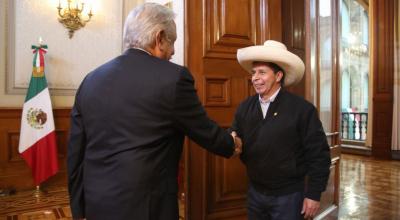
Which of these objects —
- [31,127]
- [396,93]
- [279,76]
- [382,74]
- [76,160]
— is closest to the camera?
[76,160]

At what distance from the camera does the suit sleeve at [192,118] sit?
1.10m

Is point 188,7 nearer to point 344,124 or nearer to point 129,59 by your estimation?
point 129,59

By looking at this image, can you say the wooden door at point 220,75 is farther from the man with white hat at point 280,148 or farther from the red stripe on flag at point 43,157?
the red stripe on flag at point 43,157

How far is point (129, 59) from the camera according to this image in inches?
44.6

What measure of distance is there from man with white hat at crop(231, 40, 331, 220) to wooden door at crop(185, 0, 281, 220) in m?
0.43

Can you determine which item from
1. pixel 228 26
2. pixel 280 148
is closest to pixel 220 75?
pixel 228 26

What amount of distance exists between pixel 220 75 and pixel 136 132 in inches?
41.6

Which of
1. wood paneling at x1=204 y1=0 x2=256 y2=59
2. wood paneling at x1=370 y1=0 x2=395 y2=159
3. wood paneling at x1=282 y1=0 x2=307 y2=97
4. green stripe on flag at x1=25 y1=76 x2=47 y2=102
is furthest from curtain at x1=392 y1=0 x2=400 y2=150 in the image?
green stripe on flag at x1=25 y1=76 x2=47 y2=102

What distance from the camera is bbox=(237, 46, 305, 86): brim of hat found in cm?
156

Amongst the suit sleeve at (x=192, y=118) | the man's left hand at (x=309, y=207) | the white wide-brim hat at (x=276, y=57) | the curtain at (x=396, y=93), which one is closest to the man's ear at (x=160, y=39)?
the suit sleeve at (x=192, y=118)

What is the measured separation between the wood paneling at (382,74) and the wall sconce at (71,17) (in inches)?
222

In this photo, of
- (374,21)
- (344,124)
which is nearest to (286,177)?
(374,21)

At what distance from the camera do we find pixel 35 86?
12.9 feet

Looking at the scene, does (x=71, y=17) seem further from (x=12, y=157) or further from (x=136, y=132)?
(x=136, y=132)
